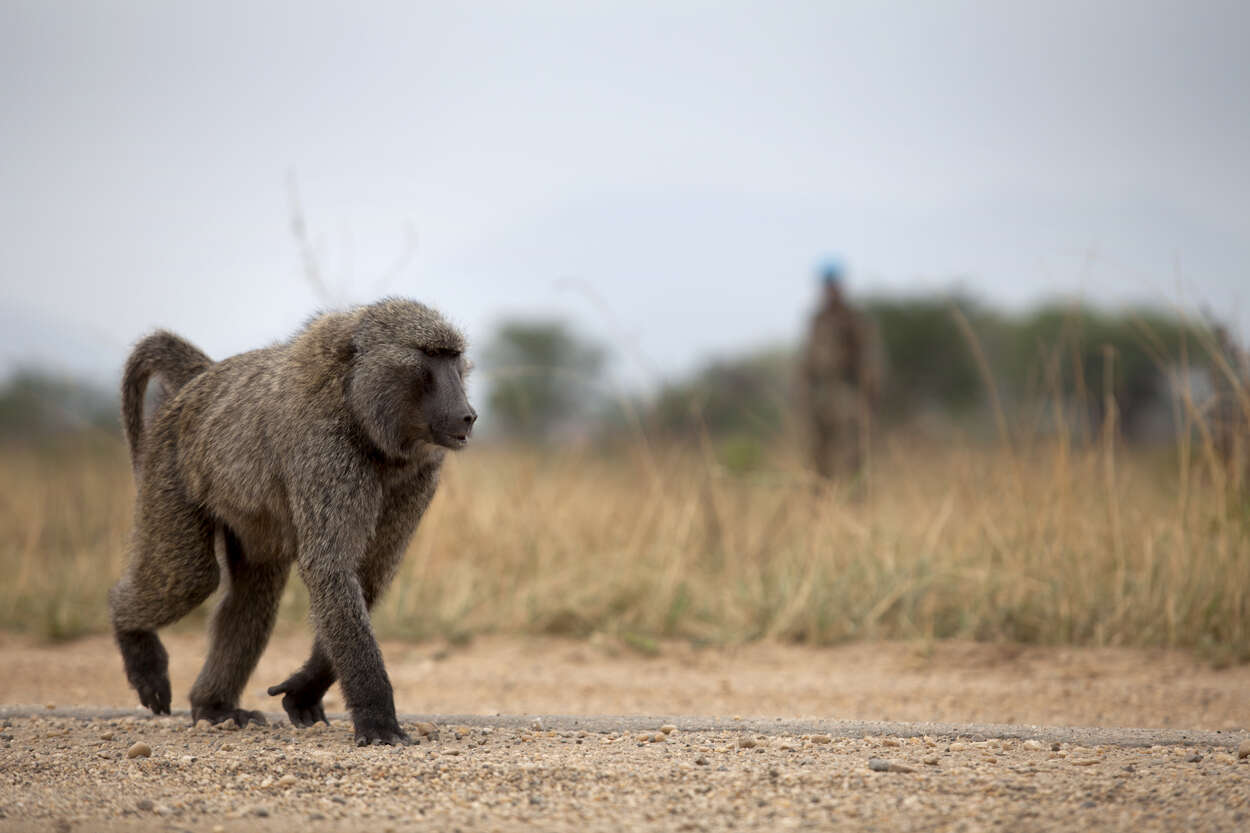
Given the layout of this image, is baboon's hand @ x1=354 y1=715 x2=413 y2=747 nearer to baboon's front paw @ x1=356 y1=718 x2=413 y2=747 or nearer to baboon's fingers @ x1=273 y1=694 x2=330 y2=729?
baboon's front paw @ x1=356 y1=718 x2=413 y2=747

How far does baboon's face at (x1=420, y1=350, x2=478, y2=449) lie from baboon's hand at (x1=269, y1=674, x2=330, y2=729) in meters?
1.06

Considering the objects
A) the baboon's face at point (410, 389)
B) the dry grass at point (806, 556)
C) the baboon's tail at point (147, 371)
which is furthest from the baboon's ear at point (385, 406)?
the dry grass at point (806, 556)

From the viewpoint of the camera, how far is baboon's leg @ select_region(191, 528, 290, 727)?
425cm

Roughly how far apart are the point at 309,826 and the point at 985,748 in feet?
6.53

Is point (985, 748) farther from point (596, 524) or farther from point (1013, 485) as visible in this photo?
point (596, 524)

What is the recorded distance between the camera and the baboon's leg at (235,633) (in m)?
4.25

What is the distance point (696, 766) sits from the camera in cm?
327

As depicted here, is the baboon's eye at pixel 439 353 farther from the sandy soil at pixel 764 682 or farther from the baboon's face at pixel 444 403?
the sandy soil at pixel 764 682

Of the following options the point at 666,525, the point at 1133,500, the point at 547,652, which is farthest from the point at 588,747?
the point at 1133,500

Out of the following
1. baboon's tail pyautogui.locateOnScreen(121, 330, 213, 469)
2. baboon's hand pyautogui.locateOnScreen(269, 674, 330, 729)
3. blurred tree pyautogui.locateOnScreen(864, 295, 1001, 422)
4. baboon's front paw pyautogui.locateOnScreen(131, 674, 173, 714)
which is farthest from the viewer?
blurred tree pyautogui.locateOnScreen(864, 295, 1001, 422)

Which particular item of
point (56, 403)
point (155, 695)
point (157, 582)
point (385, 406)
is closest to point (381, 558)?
point (385, 406)

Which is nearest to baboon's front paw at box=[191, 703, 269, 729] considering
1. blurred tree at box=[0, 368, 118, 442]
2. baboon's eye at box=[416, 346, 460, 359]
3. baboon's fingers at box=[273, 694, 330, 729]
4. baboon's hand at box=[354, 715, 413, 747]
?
baboon's fingers at box=[273, 694, 330, 729]

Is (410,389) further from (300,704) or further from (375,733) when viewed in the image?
(300,704)

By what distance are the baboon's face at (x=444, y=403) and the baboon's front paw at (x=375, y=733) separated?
89 cm
